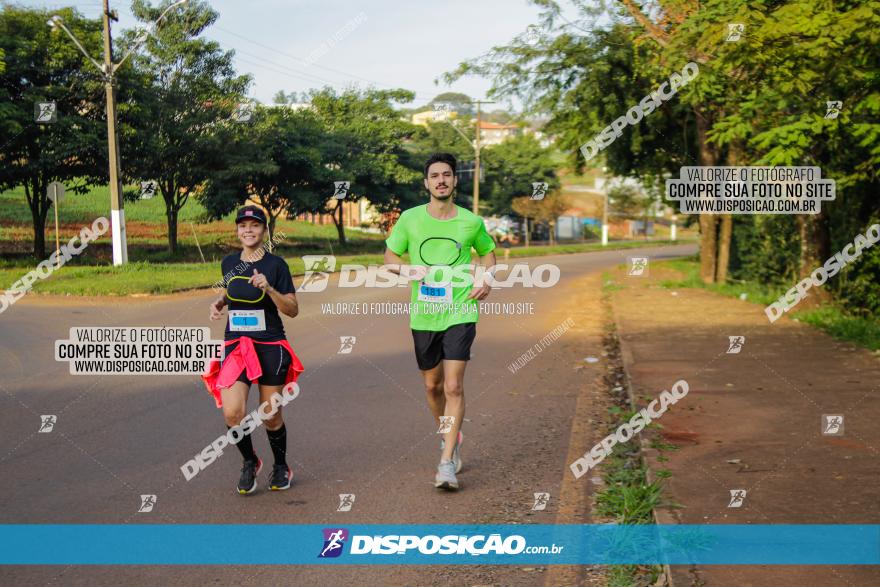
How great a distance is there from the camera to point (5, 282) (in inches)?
768

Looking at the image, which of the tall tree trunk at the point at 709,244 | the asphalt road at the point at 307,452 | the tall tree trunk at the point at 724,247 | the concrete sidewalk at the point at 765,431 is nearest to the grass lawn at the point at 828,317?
the concrete sidewalk at the point at 765,431

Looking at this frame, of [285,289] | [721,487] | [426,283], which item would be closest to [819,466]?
[721,487]

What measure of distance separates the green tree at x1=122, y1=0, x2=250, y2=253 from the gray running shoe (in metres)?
26.0

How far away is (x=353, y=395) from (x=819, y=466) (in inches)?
173

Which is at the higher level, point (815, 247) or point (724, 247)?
point (815, 247)

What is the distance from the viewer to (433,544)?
457 centimetres

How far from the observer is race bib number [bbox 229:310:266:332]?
5250 mm

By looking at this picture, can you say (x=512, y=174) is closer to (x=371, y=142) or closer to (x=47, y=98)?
(x=371, y=142)

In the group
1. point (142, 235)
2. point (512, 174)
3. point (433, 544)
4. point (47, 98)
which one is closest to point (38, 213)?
point (47, 98)

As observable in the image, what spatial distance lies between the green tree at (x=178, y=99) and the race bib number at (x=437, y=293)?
25.7 m

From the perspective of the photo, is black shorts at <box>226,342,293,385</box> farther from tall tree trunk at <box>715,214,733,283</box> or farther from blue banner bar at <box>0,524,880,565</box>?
tall tree trunk at <box>715,214,733,283</box>

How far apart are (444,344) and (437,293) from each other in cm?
35

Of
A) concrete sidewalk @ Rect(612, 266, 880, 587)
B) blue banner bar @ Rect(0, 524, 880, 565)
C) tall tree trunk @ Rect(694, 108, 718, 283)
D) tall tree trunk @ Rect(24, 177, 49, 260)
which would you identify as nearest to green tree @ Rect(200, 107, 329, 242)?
tall tree trunk @ Rect(24, 177, 49, 260)

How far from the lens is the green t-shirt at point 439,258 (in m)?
5.46
